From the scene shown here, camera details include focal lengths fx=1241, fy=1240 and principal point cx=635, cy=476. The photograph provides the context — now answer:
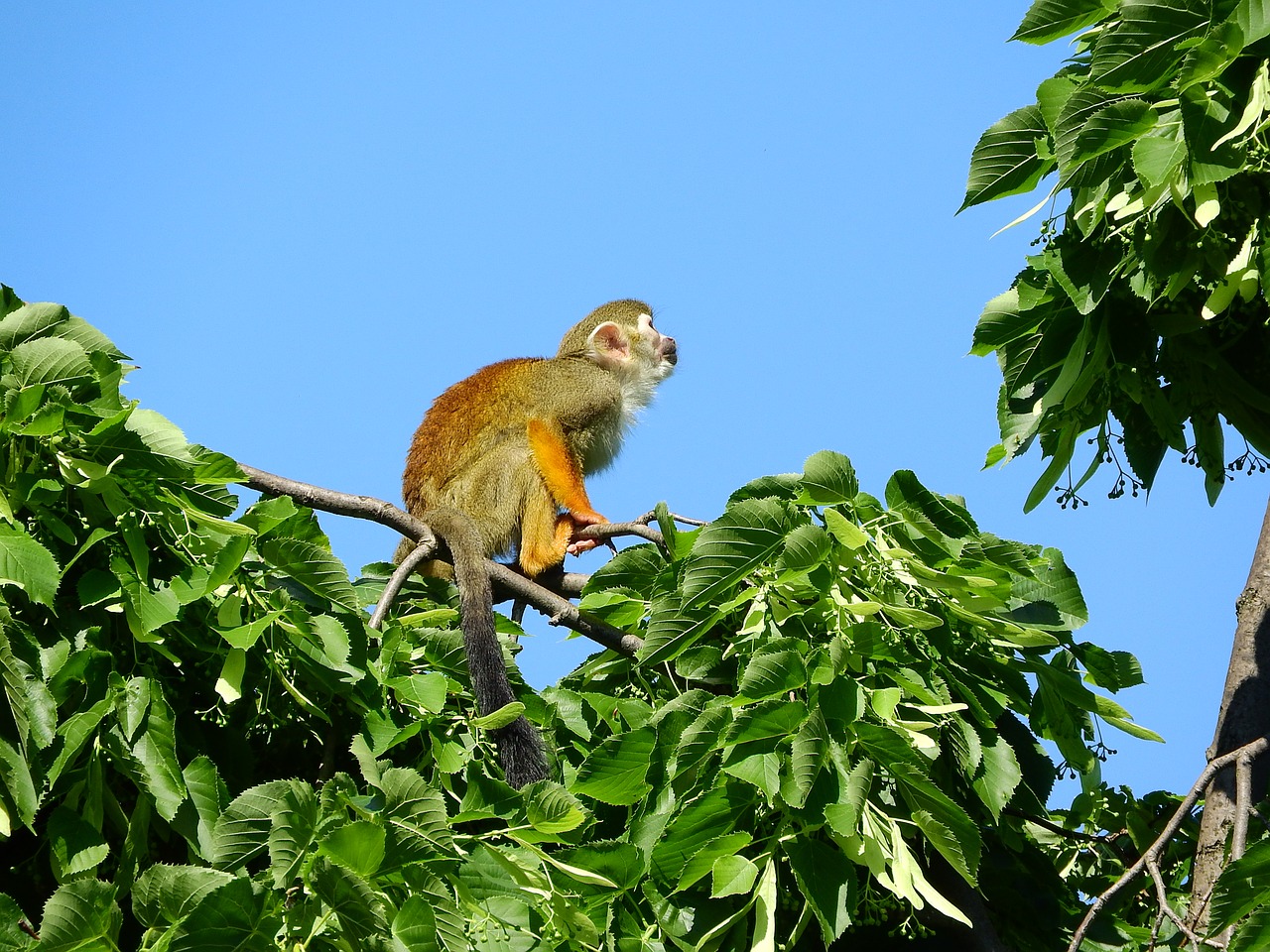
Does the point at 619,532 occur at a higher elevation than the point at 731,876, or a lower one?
higher

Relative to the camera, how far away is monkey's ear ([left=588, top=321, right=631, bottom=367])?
266 inches

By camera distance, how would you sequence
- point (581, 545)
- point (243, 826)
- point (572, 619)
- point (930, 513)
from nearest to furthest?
1. point (243, 826)
2. point (930, 513)
3. point (572, 619)
4. point (581, 545)

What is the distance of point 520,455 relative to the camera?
5434 millimetres

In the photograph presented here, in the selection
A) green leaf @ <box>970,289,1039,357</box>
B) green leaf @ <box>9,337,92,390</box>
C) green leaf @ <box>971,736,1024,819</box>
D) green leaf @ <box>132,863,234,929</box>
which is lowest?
green leaf @ <box>132,863,234,929</box>

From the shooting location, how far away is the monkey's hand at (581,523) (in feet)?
16.9

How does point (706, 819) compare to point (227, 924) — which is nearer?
point (227, 924)

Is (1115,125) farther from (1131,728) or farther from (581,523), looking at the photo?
(581,523)

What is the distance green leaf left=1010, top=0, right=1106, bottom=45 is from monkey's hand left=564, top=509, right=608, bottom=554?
2.77 meters

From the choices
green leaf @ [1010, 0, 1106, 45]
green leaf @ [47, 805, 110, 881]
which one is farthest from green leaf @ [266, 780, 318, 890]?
green leaf @ [1010, 0, 1106, 45]

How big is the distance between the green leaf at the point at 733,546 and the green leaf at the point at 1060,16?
130cm

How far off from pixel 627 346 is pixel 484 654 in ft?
12.4

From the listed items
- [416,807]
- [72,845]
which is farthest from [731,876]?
[72,845]

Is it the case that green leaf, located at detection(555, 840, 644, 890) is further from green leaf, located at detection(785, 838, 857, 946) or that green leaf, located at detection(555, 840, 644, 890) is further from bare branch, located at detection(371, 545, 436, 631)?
bare branch, located at detection(371, 545, 436, 631)

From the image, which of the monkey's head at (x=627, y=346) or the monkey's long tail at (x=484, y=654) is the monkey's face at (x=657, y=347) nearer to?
the monkey's head at (x=627, y=346)
